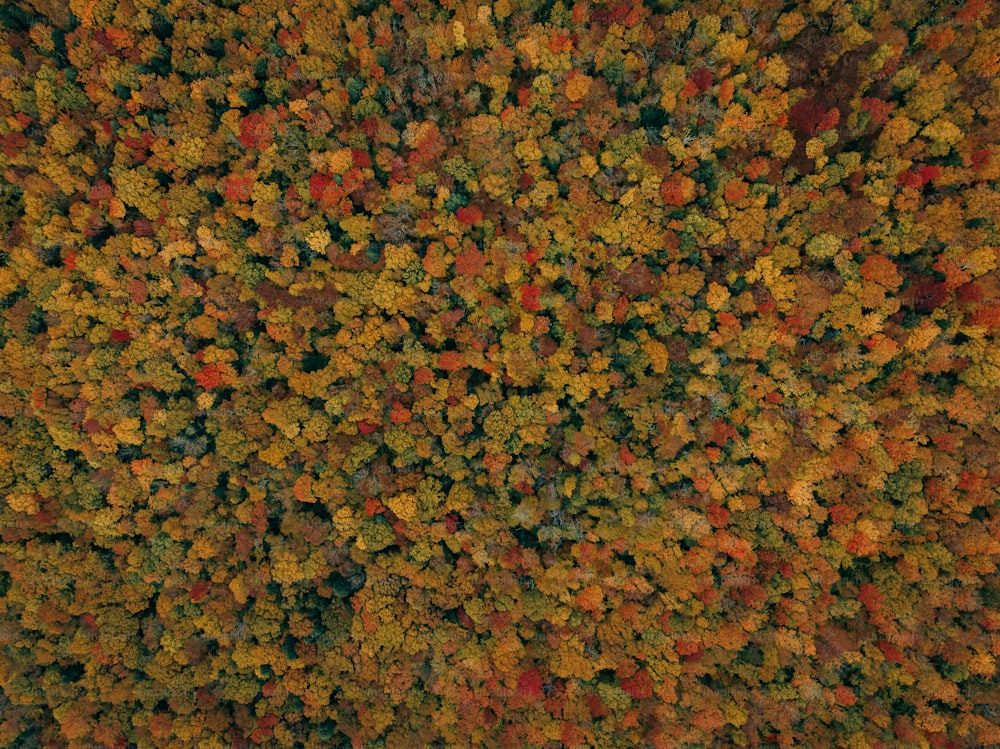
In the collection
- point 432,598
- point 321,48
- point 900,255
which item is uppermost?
point 900,255

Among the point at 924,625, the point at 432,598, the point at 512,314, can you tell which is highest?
the point at 512,314

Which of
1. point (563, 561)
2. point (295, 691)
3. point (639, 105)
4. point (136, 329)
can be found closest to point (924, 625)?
point (563, 561)

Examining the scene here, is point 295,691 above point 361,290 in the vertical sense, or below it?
below

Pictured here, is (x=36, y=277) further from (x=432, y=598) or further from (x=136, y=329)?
(x=432, y=598)

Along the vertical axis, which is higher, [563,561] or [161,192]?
[161,192]

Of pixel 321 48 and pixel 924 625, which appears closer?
pixel 321 48

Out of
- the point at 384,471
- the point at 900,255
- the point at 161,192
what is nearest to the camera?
the point at 900,255

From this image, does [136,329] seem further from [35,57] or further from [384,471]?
[384,471]

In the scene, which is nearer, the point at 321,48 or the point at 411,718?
the point at 321,48

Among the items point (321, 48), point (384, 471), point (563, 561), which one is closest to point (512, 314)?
point (384, 471)

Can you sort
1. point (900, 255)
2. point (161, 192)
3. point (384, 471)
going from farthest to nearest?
point (384, 471), point (161, 192), point (900, 255)
